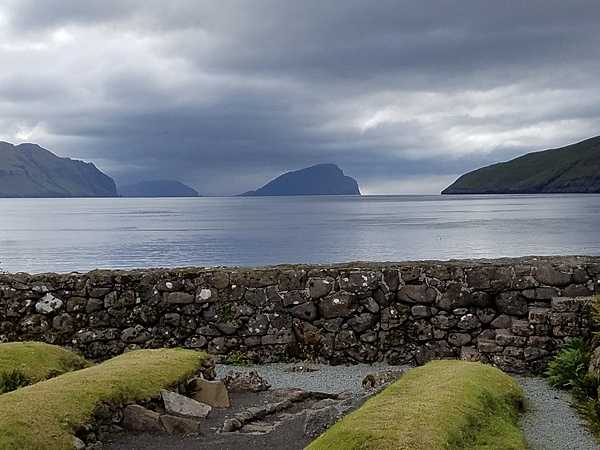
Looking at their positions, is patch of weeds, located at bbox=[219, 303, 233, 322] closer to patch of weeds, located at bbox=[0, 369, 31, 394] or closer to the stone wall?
the stone wall

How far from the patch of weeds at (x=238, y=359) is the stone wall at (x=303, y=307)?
11 centimetres

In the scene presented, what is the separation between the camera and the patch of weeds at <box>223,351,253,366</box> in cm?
1320

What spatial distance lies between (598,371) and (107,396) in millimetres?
6646

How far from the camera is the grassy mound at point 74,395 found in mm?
7324

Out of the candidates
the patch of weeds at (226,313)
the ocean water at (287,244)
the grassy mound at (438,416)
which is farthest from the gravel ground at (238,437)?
the ocean water at (287,244)

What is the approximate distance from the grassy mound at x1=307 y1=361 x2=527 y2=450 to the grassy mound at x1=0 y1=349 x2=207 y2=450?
2.77m

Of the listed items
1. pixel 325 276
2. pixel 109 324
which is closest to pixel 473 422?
pixel 325 276

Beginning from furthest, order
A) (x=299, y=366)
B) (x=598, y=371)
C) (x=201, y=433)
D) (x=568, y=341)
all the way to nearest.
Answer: (x=299, y=366), (x=568, y=341), (x=598, y=371), (x=201, y=433)

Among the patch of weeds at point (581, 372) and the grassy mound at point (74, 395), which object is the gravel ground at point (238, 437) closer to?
the grassy mound at point (74, 395)

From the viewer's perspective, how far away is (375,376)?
10742 mm

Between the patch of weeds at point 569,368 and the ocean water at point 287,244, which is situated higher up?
the patch of weeds at point 569,368

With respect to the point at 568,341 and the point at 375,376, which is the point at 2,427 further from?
the point at 568,341

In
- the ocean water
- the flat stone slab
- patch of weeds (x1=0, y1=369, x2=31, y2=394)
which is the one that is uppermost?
patch of weeds (x1=0, y1=369, x2=31, y2=394)

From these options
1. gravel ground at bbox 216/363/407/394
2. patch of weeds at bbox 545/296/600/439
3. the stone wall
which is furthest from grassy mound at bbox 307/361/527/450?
the stone wall
